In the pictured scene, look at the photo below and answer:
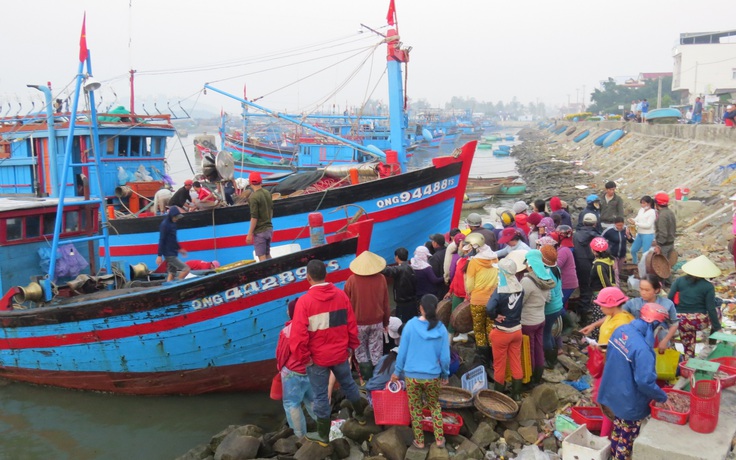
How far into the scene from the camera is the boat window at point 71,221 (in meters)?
8.97

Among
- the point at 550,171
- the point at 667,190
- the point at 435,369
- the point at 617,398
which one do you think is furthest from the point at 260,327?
the point at 550,171

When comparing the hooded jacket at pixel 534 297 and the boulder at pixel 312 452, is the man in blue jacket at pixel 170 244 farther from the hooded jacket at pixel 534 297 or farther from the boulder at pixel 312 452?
the hooded jacket at pixel 534 297

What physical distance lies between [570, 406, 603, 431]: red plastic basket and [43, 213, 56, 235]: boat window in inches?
312

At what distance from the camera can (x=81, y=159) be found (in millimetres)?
12531

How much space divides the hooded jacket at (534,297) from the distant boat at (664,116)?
3025 cm

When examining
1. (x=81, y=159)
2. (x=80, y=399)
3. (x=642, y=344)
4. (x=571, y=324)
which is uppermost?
(x=81, y=159)

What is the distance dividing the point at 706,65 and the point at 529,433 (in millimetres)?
67839

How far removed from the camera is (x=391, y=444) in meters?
5.31

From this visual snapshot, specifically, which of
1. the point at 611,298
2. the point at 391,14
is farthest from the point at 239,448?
the point at 391,14

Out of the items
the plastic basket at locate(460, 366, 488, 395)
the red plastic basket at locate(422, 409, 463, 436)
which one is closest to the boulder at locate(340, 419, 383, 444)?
the red plastic basket at locate(422, 409, 463, 436)

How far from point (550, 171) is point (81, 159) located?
30.0 metres

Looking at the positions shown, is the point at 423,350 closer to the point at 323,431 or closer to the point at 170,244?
the point at 323,431

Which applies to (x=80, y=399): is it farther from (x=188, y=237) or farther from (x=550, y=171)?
(x=550, y=171)

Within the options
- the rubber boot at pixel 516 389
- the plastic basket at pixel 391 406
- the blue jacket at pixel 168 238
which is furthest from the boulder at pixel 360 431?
the blue jacket at pixel 168 238
